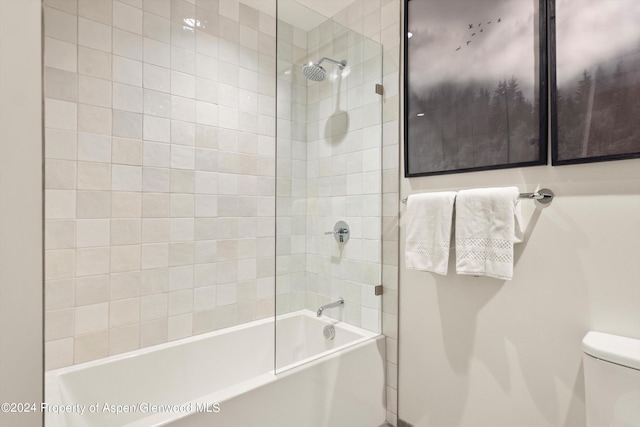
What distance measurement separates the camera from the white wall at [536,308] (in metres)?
1.08

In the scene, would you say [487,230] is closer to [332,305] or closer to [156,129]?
[332,305]

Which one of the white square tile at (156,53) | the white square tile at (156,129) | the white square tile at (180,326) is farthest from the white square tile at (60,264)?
the white square tile at (156,53)

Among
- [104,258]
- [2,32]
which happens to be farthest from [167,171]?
[2,32]

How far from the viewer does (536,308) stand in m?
1.26

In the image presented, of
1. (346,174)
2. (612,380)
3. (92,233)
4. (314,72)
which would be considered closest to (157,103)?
(92,233)

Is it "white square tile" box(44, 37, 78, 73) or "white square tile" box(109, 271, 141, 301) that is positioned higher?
"white square tile" box(44, 37, 78, 73)

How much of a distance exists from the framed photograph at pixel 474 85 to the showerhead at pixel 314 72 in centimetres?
45

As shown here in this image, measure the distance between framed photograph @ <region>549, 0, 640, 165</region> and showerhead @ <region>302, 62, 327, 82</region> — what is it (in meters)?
0.95

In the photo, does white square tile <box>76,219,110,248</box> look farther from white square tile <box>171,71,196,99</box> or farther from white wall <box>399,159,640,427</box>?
white wall <box>399,159,640,427</box>

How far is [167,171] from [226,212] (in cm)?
41

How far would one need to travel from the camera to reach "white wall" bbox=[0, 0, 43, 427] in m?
0.28

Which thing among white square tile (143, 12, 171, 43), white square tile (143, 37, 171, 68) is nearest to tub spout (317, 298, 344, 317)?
white square tile (143, 37, 171, 68)

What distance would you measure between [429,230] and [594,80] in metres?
0.79

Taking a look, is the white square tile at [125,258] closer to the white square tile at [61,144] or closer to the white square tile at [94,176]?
the white square tile at [94,176]
